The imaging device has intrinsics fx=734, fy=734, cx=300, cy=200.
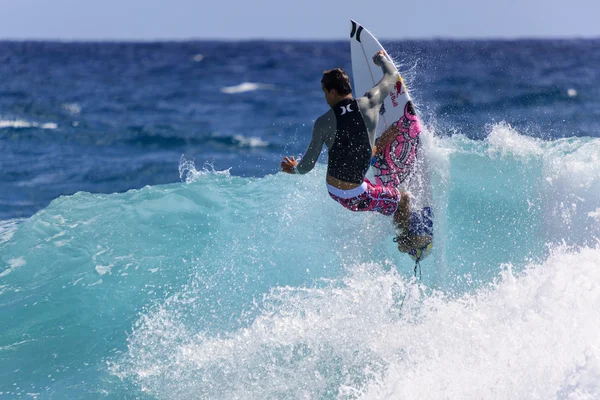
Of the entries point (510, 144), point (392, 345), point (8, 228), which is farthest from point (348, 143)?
point (8, 228)

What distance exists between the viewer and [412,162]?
22.8 ft

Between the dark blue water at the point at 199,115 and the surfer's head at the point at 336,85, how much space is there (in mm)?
1438

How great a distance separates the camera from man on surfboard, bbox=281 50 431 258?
589cm

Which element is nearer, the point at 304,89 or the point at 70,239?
the point at 70,239

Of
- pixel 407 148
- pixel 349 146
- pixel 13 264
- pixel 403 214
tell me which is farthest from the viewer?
pixel 13 264

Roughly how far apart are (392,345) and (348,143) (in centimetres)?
165

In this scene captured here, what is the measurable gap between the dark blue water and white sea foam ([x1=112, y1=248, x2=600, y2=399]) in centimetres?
216

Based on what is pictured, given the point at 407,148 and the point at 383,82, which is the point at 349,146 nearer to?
the point at 383,82

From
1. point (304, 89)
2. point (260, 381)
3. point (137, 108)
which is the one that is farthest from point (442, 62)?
point (260, 381)

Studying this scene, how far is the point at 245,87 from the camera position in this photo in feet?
102

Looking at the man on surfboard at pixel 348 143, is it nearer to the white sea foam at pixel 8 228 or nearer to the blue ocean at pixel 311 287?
the blue ocean at pixel 311 287

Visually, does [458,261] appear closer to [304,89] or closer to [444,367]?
[444,367]

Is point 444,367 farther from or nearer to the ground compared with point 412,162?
nearer to the ground

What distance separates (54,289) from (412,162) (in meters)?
3.79
